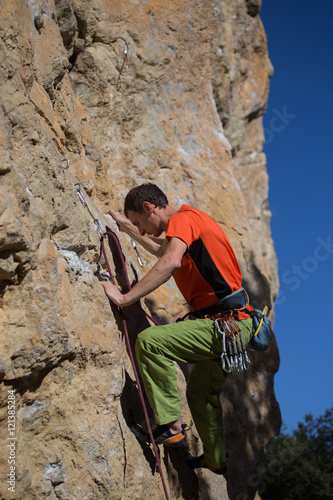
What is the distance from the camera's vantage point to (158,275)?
139 inches

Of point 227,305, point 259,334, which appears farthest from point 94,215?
point 259,334

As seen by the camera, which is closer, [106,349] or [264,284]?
[106,349]

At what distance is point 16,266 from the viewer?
9.55ft

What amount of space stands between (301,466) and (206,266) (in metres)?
7.62

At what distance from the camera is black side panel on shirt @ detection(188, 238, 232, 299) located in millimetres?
3830

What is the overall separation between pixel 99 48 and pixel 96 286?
2.82 metres

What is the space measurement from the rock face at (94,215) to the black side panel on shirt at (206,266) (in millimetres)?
656

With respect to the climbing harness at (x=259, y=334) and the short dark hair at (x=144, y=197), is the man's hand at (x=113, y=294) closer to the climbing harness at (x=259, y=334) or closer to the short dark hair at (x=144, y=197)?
the short dark hair at (x=144, y=197)

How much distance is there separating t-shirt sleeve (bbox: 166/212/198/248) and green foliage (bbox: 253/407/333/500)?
7073mm

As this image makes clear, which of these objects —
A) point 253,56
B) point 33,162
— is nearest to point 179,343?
point 33,162

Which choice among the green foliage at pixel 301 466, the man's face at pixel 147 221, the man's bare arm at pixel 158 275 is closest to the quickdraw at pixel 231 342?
the man's bare arm at pixel 158 275

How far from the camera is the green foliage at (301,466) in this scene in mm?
9484

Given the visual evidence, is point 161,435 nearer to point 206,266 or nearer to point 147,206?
point 206,266

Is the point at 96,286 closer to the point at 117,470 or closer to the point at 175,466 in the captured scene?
the point at 117,470
